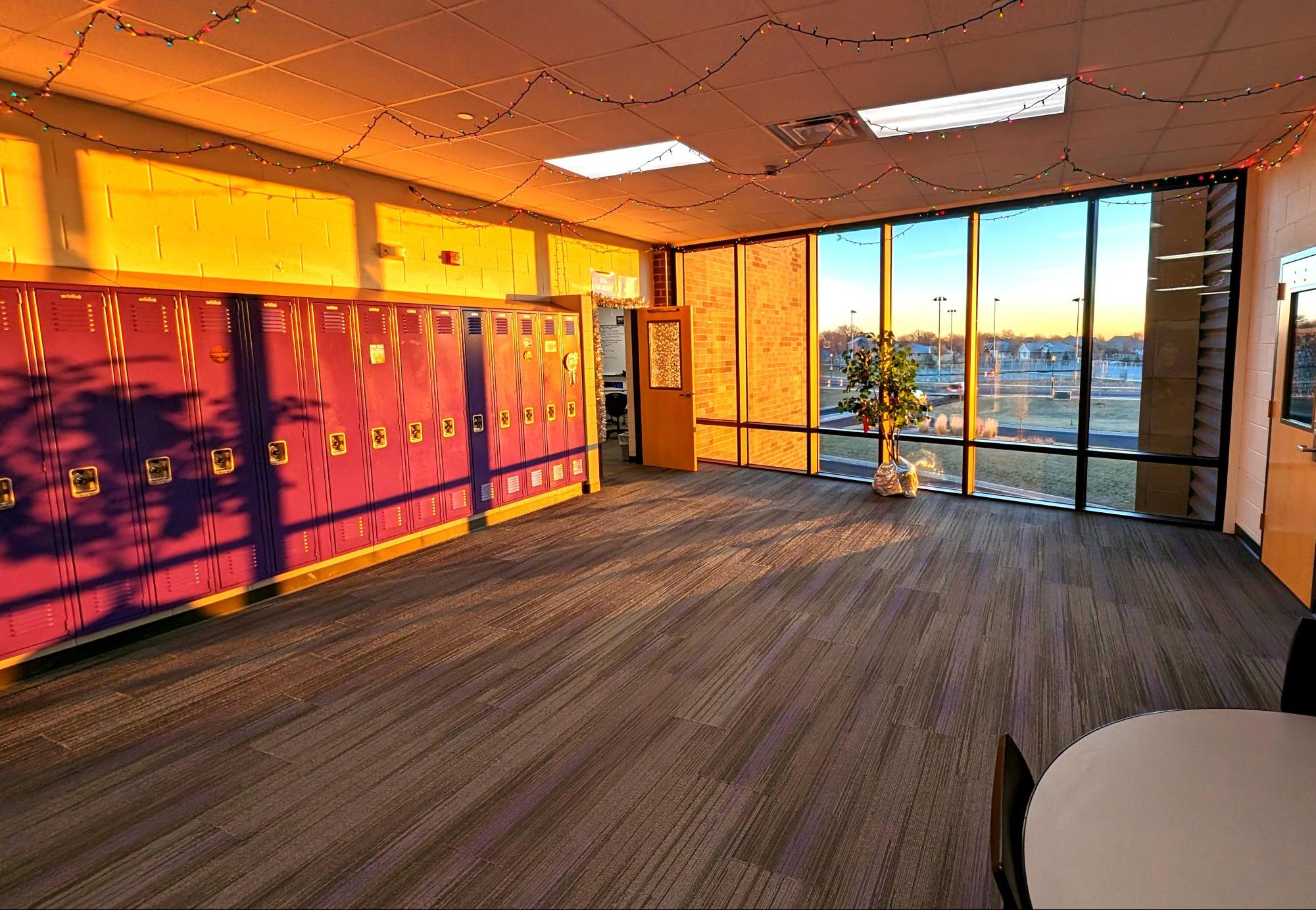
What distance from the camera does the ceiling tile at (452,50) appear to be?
9.34 feet

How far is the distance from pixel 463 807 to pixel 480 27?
3040 mm

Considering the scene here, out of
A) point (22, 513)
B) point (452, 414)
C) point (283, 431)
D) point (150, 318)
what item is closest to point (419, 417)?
point (452, 414)

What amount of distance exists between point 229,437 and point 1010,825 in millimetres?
4377

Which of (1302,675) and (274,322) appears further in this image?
(274,322)

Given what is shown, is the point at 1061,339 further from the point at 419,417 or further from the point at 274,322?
the point at 274,322

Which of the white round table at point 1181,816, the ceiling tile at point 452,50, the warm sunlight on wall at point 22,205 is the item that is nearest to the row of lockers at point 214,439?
the warm sunlight on wall at point 22,205

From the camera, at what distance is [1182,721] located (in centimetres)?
146

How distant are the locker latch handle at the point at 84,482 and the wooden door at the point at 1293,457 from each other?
21.4 ft

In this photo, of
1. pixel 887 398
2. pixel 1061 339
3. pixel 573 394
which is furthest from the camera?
pixel 573 394

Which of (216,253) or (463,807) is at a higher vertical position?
(216,253)

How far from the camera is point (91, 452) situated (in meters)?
3.50

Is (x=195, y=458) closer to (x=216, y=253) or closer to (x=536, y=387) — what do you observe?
(x=216, y=253)

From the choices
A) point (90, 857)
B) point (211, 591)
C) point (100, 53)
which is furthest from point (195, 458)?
point (90, 857)

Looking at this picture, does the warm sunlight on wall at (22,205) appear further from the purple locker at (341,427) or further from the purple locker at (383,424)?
the purple locker at (383,424)
